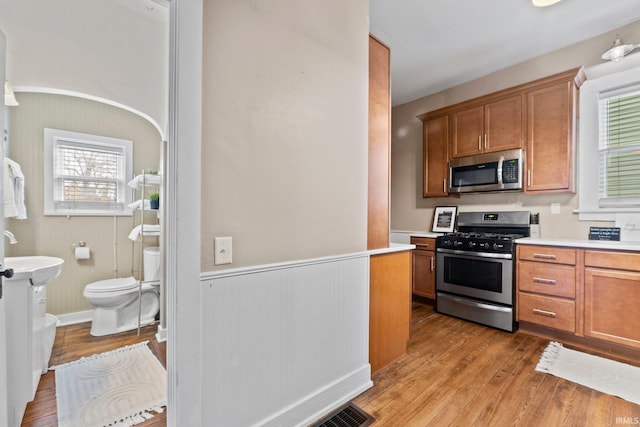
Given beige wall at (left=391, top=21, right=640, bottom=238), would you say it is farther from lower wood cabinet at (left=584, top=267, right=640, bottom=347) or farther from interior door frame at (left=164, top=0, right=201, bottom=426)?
interior door frame at (left=164, top=0, right=201, bottom=426)

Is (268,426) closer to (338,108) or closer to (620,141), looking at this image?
(338,108)

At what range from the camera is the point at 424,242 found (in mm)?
3609

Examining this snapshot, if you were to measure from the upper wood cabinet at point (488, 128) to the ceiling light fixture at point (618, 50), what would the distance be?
71 centimetres

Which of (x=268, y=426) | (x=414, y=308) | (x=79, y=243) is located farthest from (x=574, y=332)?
(x=79, y=243)

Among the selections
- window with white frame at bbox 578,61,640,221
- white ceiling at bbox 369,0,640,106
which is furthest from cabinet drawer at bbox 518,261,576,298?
white ceiling at bbox 369,0,640,106

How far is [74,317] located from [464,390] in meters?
3.76

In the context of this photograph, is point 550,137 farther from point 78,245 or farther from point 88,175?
point 78,245

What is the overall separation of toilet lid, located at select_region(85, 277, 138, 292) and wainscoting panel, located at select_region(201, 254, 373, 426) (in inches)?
86.0

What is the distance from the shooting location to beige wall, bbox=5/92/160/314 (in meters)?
2.81

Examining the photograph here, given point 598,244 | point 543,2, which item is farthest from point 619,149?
point 543,2

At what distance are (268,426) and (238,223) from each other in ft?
3.40

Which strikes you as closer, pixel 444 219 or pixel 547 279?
pixel 547 279

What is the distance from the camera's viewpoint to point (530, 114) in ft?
9.94

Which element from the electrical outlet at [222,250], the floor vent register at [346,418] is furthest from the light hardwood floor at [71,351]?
the electrical outlet at [222,250]
